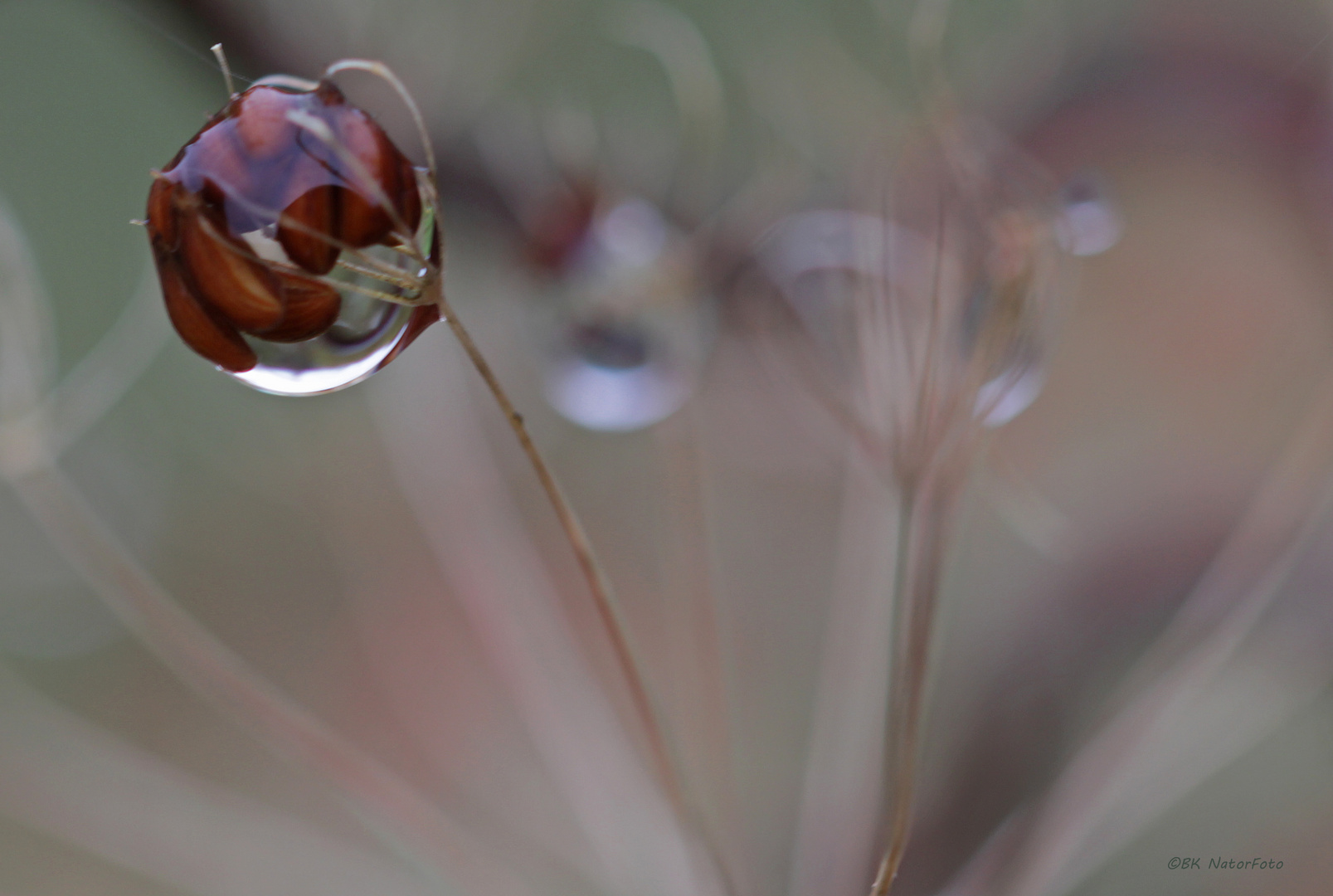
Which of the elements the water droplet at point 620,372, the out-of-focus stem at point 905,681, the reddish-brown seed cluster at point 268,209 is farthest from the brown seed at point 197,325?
the water droplet at point 620,372

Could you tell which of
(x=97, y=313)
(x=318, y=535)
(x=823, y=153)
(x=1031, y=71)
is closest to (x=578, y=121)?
(x=823, y=153)

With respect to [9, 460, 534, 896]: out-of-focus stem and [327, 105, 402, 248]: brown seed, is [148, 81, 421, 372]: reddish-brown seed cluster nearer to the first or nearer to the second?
[327, 105, 402, 248]: brown seed

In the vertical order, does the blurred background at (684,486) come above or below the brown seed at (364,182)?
above

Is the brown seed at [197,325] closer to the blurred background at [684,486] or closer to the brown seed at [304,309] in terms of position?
the brown seed at [304,309]

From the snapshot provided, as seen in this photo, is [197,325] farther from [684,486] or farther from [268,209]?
[684,486]

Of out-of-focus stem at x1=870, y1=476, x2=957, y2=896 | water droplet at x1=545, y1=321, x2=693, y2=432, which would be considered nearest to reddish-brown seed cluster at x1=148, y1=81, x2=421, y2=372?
out-of-focus stem at x1=870, y1=476, x2=957, y2=896

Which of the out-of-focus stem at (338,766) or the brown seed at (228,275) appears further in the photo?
the out-of-focus stem at (338,766)

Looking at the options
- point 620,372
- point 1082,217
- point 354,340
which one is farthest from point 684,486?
point 354,340
